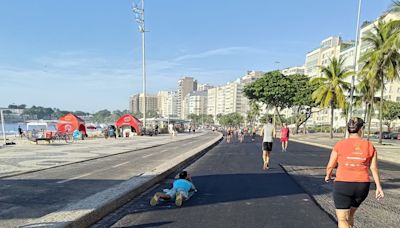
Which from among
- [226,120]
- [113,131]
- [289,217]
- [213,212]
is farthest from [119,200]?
[226,120]

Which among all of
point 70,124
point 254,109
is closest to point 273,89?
point 70,124

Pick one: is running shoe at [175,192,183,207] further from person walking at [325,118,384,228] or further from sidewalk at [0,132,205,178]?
sidewalk at [0,132,205,178]

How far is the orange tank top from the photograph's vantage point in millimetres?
4363

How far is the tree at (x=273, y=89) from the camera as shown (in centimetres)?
5369

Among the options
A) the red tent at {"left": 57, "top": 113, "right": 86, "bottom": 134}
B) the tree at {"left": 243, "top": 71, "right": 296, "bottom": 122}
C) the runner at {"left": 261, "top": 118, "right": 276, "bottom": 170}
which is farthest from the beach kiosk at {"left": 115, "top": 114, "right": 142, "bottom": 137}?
the runner at {"left": 261, "top": 118, "right": 276, "bottom": 170}

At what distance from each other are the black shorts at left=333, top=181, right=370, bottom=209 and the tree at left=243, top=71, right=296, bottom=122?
49871 mm

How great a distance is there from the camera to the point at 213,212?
21.1ft

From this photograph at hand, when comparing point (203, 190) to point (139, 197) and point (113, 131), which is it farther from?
point (113, 131)

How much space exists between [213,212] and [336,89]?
43140mm

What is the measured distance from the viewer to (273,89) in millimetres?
53469

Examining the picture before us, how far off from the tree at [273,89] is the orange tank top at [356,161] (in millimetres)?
49811

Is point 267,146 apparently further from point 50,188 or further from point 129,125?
point 129,125

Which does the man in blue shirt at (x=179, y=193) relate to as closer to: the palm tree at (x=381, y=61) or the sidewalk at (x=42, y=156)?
the sidewalk at (x=42, y=156)

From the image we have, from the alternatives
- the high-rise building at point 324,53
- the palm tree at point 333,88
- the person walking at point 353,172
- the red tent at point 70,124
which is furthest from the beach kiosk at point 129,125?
the high-rise building at point 324,53
